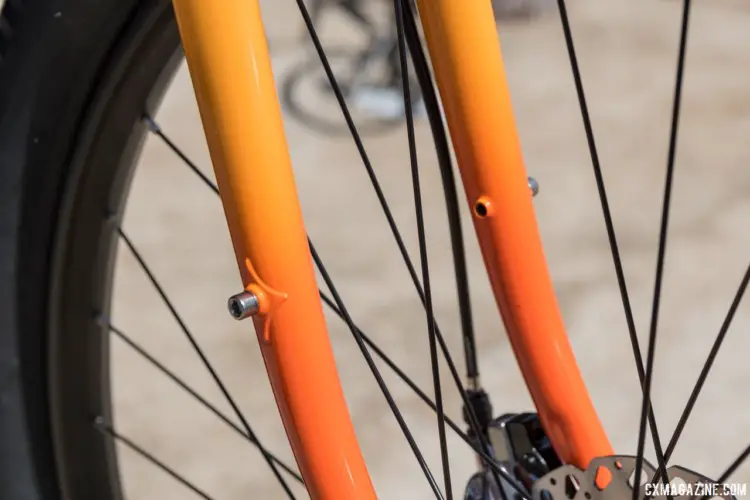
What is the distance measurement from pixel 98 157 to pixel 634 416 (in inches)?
29.3

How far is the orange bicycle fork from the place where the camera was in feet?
1.27

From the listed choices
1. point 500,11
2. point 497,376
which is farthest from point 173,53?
point 500,11

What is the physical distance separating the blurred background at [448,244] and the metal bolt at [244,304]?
650mm

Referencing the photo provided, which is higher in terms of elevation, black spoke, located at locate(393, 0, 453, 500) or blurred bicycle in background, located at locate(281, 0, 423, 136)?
blurred bicycle in background, located at locate(281, 0, 423, 136)

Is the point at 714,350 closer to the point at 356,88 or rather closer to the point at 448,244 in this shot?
the point at 448,244

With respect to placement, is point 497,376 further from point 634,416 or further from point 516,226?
point 516,226

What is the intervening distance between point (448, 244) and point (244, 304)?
3.33ft

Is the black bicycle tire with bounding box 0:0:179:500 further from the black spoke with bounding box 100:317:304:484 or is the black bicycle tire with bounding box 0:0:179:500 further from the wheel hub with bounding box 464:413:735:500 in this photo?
the wheel hub with bounding box 464:413:735:500

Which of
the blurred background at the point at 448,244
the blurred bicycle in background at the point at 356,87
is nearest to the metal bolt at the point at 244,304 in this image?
the blurred background at the point at 448,244

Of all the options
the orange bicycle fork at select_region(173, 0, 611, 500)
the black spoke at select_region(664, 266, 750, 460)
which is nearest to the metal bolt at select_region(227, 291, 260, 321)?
the orange bicycle fork at select_region(173, 0, 611, 500)

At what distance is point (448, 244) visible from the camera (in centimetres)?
140

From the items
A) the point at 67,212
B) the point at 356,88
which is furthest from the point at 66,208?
the point at 356,88

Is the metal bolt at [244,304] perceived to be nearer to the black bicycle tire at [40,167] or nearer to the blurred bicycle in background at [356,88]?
the black bicycle tire at [40,167]

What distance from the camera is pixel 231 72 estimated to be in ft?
1.26
